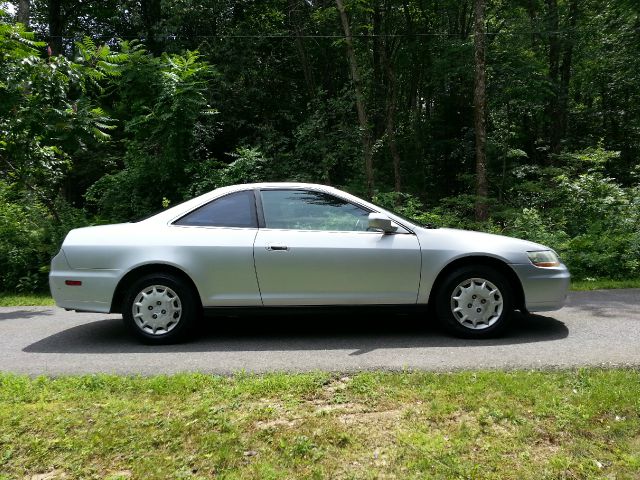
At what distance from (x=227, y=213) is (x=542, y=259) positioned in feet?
10.5

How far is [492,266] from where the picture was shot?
5.21m

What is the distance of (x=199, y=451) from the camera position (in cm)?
294

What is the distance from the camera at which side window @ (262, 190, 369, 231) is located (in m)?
5.22

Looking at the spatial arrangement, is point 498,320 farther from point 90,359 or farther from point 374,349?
point 90,359

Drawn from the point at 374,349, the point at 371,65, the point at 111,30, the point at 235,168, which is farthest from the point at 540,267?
the point at 111,30

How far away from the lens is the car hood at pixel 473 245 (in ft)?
16.8

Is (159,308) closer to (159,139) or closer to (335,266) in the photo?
Result: (335,266)

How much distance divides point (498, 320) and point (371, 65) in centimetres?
1925

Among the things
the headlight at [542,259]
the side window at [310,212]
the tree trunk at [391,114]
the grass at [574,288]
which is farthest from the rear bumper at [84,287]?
A: the tree trunk at [391,114]

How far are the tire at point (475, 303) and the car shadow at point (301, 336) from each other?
0.41 ft

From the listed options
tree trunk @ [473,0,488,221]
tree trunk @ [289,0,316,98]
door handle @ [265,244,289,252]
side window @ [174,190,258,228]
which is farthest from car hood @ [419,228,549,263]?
tree trunk @ [289,0,316,98]

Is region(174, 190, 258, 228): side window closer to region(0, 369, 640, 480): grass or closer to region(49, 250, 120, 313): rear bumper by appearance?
region(49, 250, 120, 313): rear bumper

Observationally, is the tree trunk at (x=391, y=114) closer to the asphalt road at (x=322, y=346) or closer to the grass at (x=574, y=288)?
the grass at (x=574, y=288)

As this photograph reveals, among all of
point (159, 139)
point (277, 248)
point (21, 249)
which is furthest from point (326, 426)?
point (159, 139)
